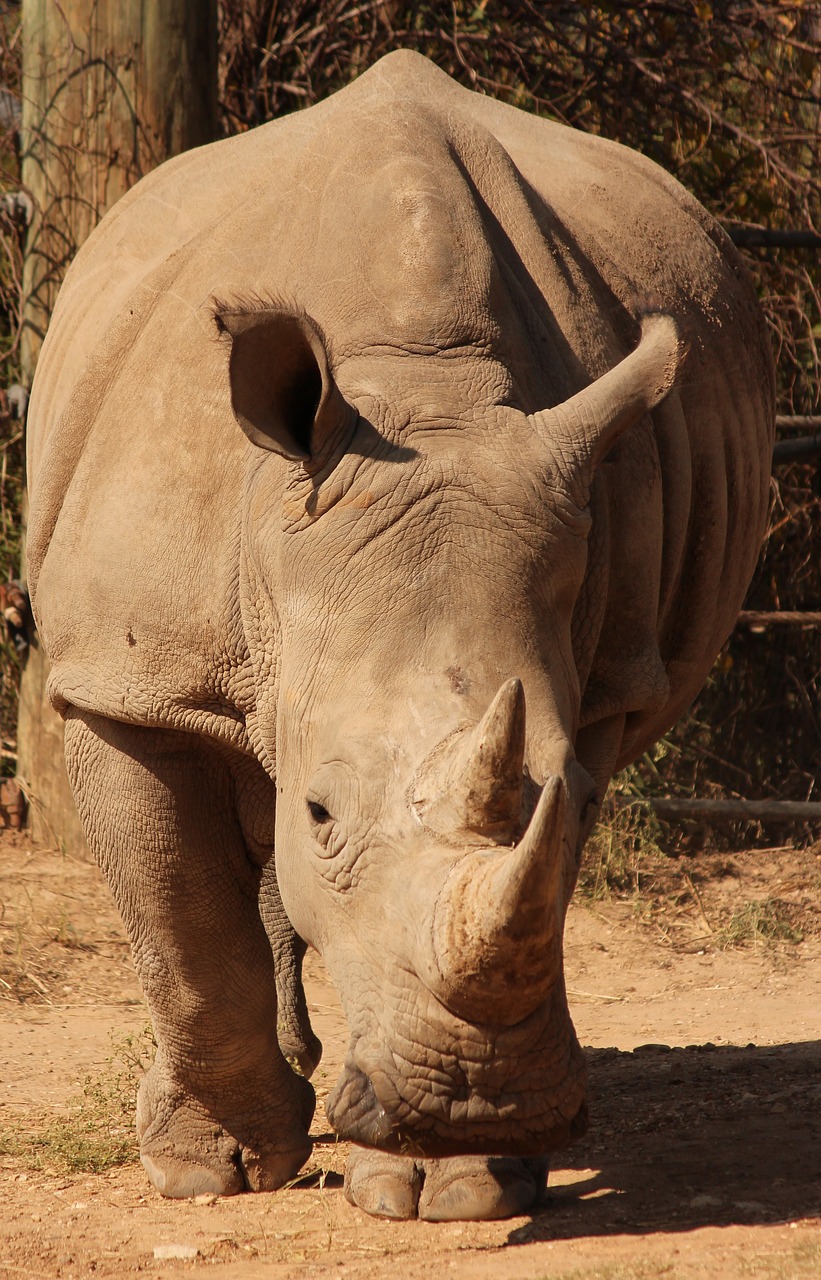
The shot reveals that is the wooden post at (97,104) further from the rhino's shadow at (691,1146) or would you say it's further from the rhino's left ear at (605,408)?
the rhino's left ear at (605,408)

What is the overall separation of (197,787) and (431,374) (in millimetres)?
1040

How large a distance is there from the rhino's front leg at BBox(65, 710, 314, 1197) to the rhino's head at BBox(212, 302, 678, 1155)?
0.42m

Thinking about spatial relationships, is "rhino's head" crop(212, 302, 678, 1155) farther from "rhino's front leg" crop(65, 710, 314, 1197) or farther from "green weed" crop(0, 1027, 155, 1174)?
"green weed" crop(0, 1027, 155, 1174)

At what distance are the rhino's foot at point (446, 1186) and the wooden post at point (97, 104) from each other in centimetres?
318

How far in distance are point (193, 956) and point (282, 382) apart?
1.33m

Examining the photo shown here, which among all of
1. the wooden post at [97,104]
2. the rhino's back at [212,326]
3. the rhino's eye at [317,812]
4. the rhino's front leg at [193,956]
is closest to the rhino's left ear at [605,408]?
the rhino's back at [212,326]

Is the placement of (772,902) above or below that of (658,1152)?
below

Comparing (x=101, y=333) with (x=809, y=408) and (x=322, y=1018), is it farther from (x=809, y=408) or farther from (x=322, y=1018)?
(x=809, y=408)

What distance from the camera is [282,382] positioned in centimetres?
312

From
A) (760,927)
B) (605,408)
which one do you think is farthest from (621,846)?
(605,408)

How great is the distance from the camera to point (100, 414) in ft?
12.2

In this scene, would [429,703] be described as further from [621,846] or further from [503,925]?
[621,846]

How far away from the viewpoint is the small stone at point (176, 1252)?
328cm

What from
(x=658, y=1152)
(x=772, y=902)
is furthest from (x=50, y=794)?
(x=658, y=1152)
